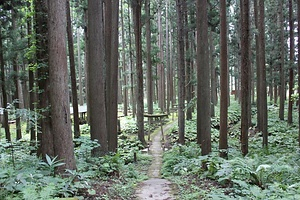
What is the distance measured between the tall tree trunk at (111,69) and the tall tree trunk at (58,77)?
521 cm

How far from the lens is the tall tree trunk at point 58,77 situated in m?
5.16

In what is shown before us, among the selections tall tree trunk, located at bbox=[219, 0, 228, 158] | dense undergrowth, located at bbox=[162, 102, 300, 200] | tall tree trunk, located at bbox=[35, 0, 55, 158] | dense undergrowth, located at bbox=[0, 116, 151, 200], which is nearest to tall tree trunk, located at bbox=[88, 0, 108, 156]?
dense undergrowth, located at bbox=[0, 116, 151, 200]

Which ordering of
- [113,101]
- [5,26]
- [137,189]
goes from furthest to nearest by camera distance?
[5,26] → [113,101] → [137,189]

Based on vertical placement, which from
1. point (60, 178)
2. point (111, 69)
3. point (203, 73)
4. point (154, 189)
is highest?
point (111, 69)

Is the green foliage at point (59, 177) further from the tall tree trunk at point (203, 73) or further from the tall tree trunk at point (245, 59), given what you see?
the tall tree trunk at point (245, 59)

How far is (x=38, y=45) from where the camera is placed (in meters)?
6.29

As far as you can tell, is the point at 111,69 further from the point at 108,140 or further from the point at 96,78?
the point at 108,140

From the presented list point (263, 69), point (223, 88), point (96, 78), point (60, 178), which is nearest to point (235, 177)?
point (60, 178)

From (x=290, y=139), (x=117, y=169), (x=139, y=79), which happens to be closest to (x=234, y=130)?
(x=290, y=139)

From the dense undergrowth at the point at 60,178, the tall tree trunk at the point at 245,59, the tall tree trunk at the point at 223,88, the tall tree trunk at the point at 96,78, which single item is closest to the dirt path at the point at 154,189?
the dense undergrowth at the point at 60,178

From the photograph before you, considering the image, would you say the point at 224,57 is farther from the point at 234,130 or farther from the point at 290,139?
the point at 234,130

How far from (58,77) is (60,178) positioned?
194cm

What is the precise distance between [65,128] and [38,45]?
2322 mm

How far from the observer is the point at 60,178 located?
512 cm
